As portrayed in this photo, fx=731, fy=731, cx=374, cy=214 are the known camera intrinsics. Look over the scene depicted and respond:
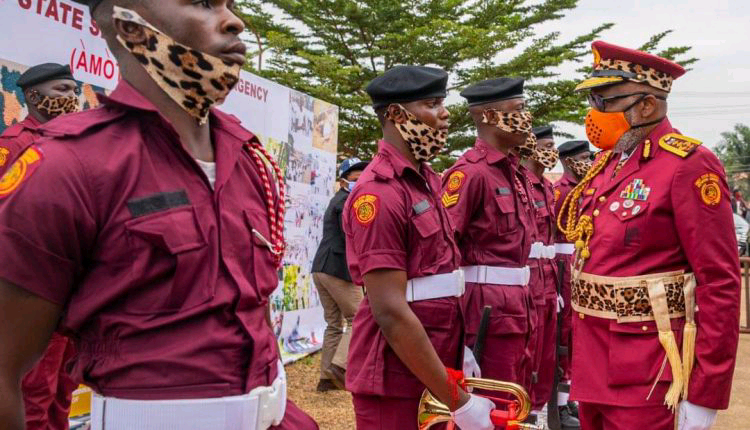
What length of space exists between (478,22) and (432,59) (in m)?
2.21

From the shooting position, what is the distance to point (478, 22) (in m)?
18.2

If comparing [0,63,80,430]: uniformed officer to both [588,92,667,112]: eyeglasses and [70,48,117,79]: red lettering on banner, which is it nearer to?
[70,48,117,79]: red lettering on banner

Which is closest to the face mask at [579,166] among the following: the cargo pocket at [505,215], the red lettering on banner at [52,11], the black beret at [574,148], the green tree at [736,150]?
the black beret at [574,148]

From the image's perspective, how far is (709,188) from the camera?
3.30 m

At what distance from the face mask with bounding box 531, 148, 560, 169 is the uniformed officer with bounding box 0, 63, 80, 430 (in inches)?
184

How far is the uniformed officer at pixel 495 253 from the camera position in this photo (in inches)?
182

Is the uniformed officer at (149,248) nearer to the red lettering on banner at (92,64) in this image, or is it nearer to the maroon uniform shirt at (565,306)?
the red lettering on banner at (92,64)

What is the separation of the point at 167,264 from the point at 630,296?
7.90 ft

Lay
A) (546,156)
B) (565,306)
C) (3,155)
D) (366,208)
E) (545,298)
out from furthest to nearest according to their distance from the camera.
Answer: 1. (546,156)
2. (565,306)
3. (545,298)
4. (3,155)
5. (366,208)

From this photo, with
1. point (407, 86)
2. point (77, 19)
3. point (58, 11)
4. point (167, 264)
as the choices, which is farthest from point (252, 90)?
point (167, 264)

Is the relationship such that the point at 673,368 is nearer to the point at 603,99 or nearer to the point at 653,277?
the point at 653,277

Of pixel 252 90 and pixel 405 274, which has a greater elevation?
pixel 252 90

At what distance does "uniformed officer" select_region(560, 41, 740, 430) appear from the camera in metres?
3.24

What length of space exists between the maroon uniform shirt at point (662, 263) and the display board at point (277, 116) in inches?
152
